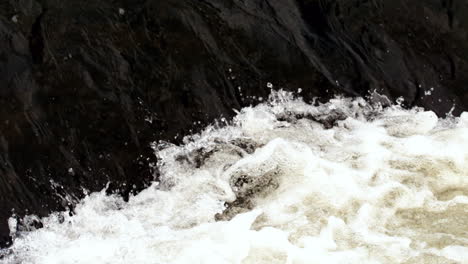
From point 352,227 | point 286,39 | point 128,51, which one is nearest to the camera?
point 352,227

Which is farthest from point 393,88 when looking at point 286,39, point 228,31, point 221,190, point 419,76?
point 221,190

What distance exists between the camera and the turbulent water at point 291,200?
436 centimetres

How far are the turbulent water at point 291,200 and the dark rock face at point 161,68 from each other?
20cm

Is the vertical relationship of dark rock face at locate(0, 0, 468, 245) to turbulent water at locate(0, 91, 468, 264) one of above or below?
above

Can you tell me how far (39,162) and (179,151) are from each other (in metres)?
1.12

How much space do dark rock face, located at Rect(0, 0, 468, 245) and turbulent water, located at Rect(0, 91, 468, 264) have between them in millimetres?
202

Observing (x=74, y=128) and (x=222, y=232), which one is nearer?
(x=222, y=232)

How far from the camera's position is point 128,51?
540 cm

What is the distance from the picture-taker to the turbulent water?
4.36 meters

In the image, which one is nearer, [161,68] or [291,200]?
[291,200]

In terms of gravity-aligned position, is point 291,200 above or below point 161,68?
below

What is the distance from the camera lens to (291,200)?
4719 mm

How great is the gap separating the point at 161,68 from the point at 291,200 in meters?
1.65

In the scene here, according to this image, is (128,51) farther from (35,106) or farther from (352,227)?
(352,227)
